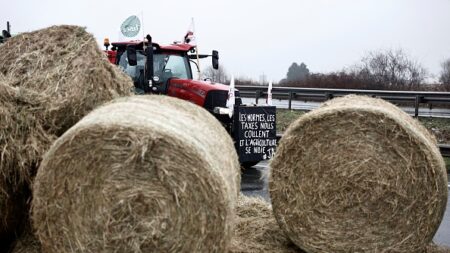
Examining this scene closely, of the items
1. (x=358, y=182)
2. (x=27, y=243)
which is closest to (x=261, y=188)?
(x=358, y=182)

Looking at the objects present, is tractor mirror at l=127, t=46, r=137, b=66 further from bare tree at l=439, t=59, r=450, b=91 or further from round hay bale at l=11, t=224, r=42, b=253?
bare tree at l=439, t=59, r=450, b=91

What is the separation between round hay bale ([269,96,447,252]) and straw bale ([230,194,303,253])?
0.72ft

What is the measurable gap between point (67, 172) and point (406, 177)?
2603 millimetres

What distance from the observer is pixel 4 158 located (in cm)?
396

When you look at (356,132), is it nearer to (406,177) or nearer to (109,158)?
(406,177)

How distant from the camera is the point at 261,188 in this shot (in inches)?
332

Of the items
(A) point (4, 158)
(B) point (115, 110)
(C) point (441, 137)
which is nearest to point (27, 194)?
(A) point (4, 158)

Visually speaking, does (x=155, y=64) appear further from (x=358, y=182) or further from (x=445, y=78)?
(x=445, y=78)

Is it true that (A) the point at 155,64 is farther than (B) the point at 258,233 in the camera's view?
Yes

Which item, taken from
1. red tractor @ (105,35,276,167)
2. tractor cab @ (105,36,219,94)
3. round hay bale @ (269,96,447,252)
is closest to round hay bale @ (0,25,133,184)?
round hay bale @ (269,96,447,252)

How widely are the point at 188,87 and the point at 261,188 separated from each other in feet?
7.71

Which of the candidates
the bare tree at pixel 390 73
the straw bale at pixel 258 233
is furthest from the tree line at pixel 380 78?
the straw bale at pixel 258 233

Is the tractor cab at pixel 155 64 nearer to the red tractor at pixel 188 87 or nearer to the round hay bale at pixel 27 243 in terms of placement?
the red tractor at pixel 188 87

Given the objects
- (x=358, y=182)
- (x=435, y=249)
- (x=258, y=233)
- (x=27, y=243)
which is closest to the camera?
(x=27, y=243)
